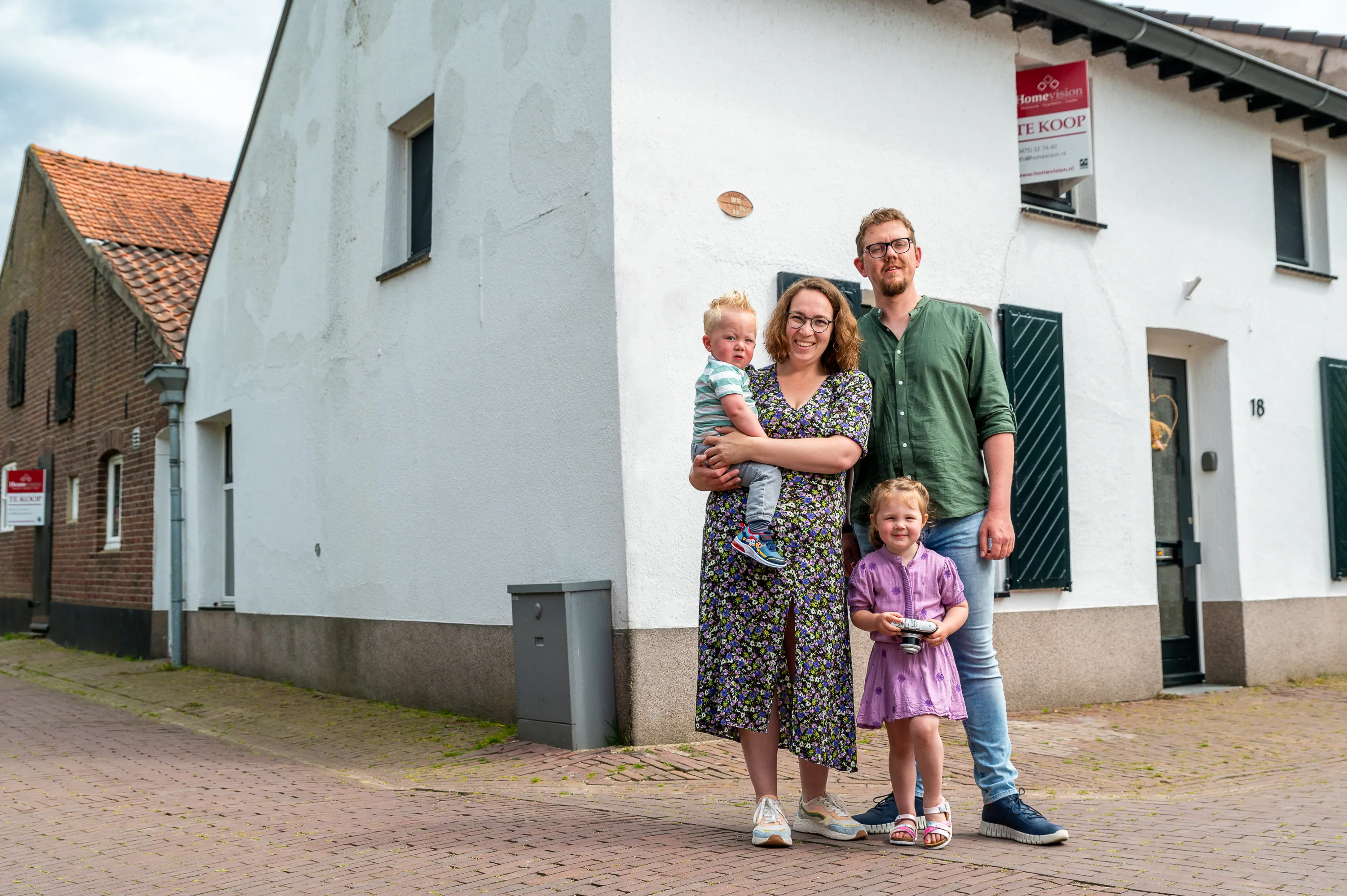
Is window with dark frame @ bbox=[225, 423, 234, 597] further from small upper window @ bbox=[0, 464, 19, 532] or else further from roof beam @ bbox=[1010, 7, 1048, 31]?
roof beam @ bbox=[1010, 7, 1048, 31]

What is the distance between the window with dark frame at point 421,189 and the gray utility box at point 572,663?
3528mm

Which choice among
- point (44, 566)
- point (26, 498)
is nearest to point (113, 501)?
point (26, 498)

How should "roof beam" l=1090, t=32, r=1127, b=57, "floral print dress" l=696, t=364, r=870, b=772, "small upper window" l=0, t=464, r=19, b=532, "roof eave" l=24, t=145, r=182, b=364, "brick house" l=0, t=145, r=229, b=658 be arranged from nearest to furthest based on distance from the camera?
"floral print dress" l=696, t=364, r=870, b=772, "roof beam" l=1090, t=32, r=1127, b=57, "roof eave" l=24, t=145, r=182, b=364, "brick house" l=0, t=145, r=229, b=658, "small upper window" l=0, t=464, r=19, b=532

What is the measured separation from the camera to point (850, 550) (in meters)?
4.27

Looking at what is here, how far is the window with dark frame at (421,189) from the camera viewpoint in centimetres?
905

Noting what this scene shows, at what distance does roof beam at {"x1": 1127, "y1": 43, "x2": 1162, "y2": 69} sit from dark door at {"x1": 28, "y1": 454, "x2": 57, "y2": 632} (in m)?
14.2

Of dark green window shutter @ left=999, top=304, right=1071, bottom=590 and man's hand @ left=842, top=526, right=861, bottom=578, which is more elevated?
dark green window shutter @ left=999, top=304, right=1071, bottom=590

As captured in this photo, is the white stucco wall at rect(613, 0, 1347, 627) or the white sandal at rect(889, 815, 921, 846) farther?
the white stucco wall at rect(613, 0, 1347, 627)

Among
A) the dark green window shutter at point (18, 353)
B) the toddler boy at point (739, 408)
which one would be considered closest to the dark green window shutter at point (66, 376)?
the dark green window shutter at point (18, 353)

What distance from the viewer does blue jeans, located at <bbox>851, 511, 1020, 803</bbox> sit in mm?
3984

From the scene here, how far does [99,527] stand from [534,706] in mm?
10512

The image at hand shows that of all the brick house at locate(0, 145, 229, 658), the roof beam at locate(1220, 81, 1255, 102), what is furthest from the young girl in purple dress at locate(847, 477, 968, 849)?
the brick house at locate(0, 145, 229, 658)

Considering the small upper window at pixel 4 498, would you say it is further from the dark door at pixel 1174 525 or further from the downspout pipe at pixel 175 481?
the dark door at pixel 1174 525

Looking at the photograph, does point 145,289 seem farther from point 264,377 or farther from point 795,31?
point 795,31
